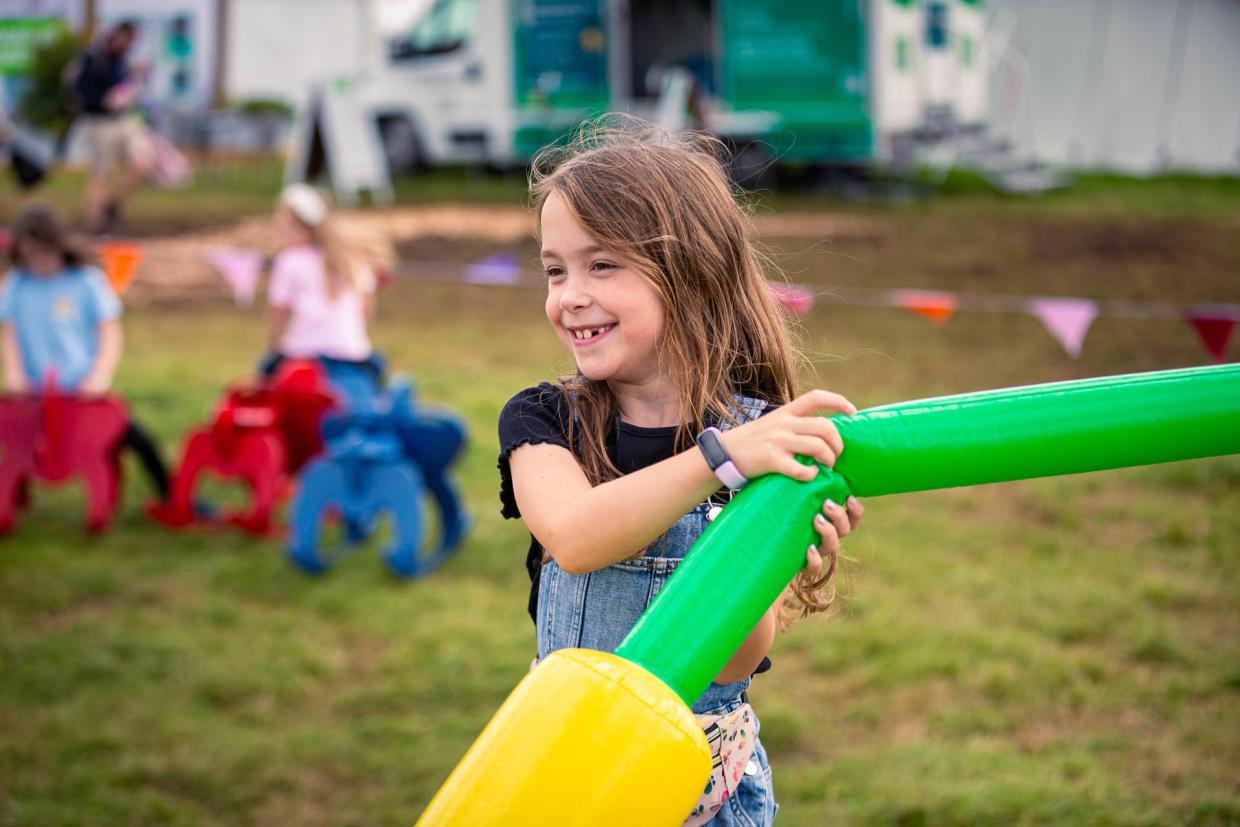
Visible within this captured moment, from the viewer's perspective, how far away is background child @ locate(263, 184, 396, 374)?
6055 millimetres

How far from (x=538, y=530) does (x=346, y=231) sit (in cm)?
514

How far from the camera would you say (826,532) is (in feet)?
4.95

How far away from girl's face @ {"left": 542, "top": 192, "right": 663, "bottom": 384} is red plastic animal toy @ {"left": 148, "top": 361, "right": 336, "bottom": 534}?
12.6 ft

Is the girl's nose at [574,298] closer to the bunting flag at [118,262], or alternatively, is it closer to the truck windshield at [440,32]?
the bunting flag at [118,262]

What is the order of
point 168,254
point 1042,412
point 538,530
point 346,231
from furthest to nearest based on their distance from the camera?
1. point 168,254
2. point 346,231
3. point 538,530
4. point 1042,412

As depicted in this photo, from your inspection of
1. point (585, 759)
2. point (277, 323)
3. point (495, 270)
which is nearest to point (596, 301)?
point (585, 759)

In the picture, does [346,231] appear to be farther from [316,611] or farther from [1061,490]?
[1061,490]

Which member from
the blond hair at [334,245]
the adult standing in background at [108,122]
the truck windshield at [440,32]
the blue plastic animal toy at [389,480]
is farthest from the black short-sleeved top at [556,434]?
the truck windshield at [440,32]

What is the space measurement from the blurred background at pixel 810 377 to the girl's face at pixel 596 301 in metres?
0.22

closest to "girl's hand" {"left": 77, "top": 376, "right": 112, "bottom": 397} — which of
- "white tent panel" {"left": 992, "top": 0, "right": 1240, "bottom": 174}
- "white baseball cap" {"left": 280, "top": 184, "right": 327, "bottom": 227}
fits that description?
"white baseball cap" {"left": 280, "top": 184, "right": 327, "bottom": 227}

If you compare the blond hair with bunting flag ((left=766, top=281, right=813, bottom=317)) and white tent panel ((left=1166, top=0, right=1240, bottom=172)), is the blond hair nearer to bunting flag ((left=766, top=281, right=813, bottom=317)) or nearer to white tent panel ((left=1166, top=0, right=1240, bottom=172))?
bunting flag ((left=766, top=281, right=813, bottom=317))

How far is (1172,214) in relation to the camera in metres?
13.6

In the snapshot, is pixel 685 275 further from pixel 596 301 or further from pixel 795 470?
pixel 795 470

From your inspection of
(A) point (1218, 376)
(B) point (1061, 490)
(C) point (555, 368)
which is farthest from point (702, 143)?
A: (B) point (1061, 490)
